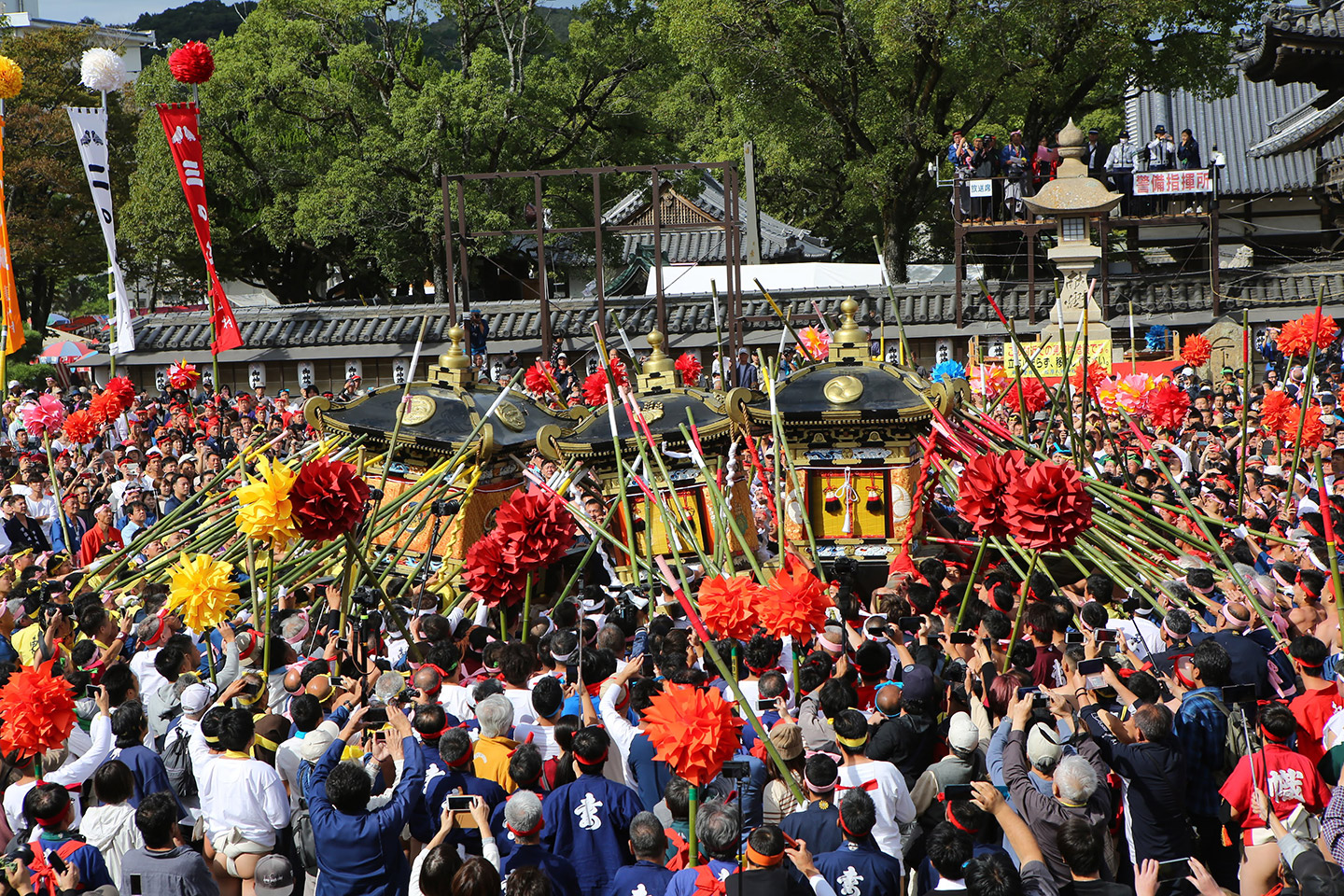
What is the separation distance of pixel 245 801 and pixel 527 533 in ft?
6.21

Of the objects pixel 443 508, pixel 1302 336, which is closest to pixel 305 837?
pixel 443 508

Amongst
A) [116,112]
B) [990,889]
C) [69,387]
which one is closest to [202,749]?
[990,889]

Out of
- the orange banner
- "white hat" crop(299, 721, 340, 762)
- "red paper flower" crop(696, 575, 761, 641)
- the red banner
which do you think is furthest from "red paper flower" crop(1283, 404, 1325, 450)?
the orange banner

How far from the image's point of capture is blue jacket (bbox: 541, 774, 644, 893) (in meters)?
4.34

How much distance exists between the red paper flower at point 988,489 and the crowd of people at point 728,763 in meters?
0.37

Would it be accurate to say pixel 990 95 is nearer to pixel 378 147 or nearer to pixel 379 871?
pixel 378 147

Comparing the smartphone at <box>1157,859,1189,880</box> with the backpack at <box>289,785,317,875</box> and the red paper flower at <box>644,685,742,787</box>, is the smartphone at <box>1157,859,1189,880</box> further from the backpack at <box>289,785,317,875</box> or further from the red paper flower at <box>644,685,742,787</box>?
the backpack at <box>289,785,317,875</box>

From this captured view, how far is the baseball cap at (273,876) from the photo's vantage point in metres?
4.48

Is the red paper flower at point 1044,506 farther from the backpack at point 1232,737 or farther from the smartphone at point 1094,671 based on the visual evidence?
the backpack at point 1232,737

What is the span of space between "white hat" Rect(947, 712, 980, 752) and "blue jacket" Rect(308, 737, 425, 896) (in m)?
1.93

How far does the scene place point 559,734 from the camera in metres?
4.66

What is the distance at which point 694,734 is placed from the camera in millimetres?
3918

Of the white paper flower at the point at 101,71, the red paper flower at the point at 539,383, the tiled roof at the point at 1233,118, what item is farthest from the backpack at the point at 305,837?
the tiled roof at the point at 1233,118

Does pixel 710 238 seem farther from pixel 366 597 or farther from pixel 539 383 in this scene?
pixel 366 597
